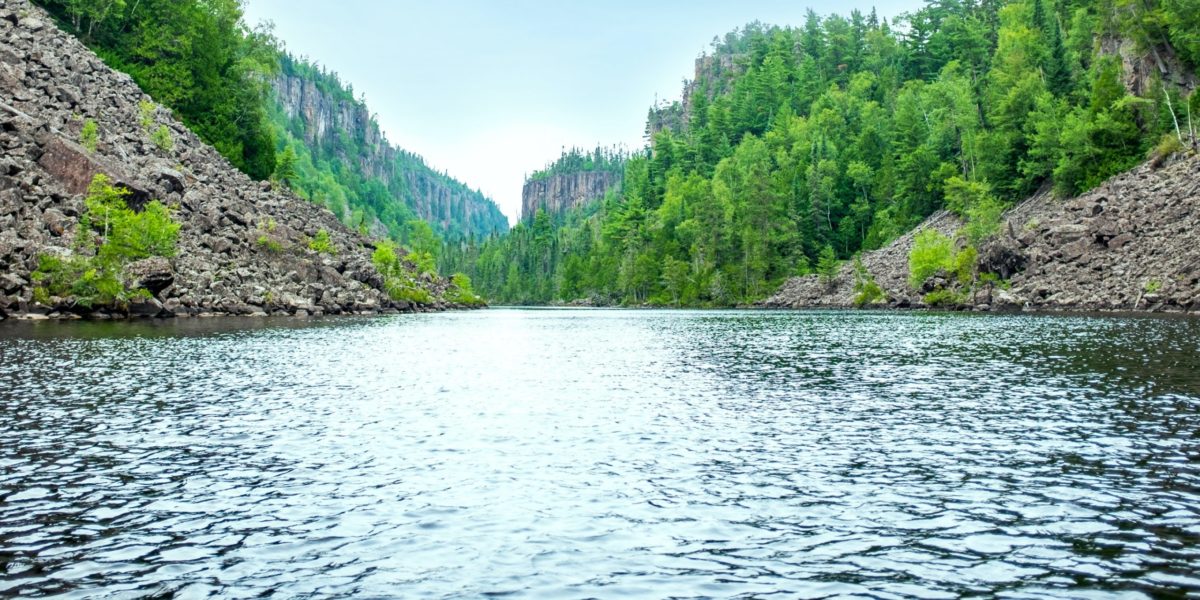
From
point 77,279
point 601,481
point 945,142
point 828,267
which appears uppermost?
point 945,142

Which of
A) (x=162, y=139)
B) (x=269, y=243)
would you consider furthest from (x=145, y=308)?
(x=162, y=139)

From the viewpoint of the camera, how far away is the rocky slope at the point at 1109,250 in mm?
74562

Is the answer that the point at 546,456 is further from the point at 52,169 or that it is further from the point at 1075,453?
the point at 52,169

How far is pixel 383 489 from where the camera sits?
624 inches

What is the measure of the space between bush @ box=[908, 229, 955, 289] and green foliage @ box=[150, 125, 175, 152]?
99286mm

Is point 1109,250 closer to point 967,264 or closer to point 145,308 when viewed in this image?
point 967,264

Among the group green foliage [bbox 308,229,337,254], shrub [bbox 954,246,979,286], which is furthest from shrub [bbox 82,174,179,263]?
shrub [bbox 954,246,979,286]

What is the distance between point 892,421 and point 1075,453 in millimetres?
5490

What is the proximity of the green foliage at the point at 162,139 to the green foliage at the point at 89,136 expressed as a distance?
37.4 ft

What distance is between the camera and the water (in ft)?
36.1

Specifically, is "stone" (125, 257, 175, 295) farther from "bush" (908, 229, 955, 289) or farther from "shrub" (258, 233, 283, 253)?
"bush" (908, 229, 955, 289)

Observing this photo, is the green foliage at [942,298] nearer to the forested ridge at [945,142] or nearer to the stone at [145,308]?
the forested ridge at [945,142]

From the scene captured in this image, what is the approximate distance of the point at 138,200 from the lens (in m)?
80.2

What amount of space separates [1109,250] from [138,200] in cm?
10169
